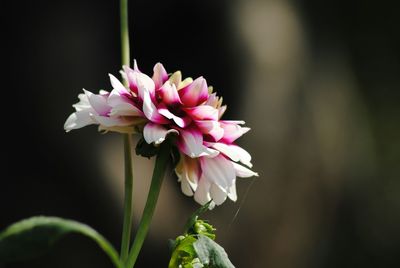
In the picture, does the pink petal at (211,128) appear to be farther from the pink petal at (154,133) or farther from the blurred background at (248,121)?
the blurred background at (248,121)

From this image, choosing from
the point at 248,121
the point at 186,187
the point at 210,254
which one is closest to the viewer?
the point at 210,254

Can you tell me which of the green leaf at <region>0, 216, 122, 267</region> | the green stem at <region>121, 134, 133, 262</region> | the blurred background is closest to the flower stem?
the green stem at <region>121, 134, 133, 262</region>

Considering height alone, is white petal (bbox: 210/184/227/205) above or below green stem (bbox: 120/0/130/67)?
below

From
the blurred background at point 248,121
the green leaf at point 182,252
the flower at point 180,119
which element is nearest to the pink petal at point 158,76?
the flower at point 180,119

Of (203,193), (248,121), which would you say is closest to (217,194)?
(203,193)

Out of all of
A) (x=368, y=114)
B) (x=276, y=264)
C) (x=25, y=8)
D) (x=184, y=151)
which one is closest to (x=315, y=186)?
(x=276, y=264)

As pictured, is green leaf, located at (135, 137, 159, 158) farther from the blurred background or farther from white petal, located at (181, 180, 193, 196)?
the blurred background

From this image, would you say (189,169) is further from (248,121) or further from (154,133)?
(248,121)
